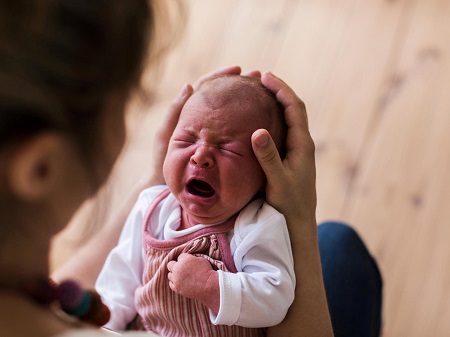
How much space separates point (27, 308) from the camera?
22.8 inches

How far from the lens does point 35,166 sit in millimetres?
516

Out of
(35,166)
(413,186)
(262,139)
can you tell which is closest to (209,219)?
(262,139)

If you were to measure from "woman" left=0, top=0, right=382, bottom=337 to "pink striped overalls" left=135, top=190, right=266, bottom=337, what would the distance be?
0.88 feet

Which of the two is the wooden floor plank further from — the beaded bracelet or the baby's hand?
the beaded bracelet

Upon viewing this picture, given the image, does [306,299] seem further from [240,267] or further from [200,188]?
[200,188]

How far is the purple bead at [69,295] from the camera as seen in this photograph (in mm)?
680

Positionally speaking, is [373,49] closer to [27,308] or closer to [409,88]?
[409,88]

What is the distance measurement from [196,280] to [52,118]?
1.38 feet

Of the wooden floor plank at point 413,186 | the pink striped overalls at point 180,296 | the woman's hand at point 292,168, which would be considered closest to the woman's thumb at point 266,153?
the woman's hand at point 292,168

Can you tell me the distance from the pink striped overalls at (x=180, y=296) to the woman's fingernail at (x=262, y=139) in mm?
139

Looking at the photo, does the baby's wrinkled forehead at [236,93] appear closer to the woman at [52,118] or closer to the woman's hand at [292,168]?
the woman's hand at [292,168]

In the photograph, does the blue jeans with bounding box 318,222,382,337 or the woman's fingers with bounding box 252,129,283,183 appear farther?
the blue jeans with bounding box 318,222,382,337

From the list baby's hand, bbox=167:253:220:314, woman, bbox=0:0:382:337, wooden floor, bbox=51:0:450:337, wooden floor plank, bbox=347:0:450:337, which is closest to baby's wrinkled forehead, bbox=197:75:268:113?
baby's hand, bbox=167:253:220:314

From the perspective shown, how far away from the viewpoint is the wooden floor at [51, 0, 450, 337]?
1.65 metres
